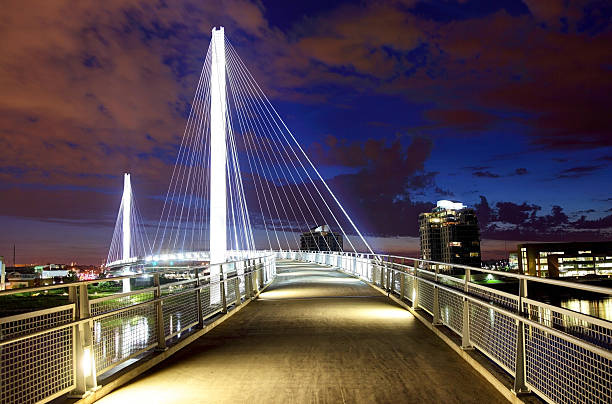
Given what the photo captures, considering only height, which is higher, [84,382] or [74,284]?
[74,284]

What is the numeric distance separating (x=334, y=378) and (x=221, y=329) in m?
4.68

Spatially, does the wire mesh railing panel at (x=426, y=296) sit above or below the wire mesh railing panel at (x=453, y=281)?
below

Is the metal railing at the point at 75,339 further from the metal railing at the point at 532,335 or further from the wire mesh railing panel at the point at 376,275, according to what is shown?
the wire mesh railing panel at the point at 376,275

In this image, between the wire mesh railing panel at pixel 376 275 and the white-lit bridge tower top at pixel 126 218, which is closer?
the wire mesh railing panel at pixel 376 275

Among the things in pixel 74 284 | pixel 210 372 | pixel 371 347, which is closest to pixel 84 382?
pixel 74 284

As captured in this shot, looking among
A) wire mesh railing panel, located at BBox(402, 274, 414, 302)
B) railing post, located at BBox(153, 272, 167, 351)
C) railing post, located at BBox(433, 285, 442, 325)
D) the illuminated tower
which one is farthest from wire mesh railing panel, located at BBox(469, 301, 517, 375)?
the illuminated tower

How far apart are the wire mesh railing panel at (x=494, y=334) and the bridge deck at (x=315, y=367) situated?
34 centimetres

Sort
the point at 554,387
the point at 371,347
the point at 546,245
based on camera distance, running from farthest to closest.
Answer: the point at 546,245
the point at 371,347
the point at 554,387

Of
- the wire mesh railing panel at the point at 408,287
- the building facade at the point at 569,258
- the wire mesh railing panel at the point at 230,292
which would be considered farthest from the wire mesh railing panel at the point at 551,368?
the building facade at the point at 569,258

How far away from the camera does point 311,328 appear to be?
1070 cm

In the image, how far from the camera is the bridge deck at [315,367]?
6.11 meters

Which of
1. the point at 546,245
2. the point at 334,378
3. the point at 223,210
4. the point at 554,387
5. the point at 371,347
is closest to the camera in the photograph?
the point at 554,387

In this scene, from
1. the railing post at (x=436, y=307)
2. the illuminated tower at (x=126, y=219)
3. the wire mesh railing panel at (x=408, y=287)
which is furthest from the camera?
the illuminated tower at (x=126, y=219)

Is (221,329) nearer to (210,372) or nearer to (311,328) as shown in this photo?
(311,328)
